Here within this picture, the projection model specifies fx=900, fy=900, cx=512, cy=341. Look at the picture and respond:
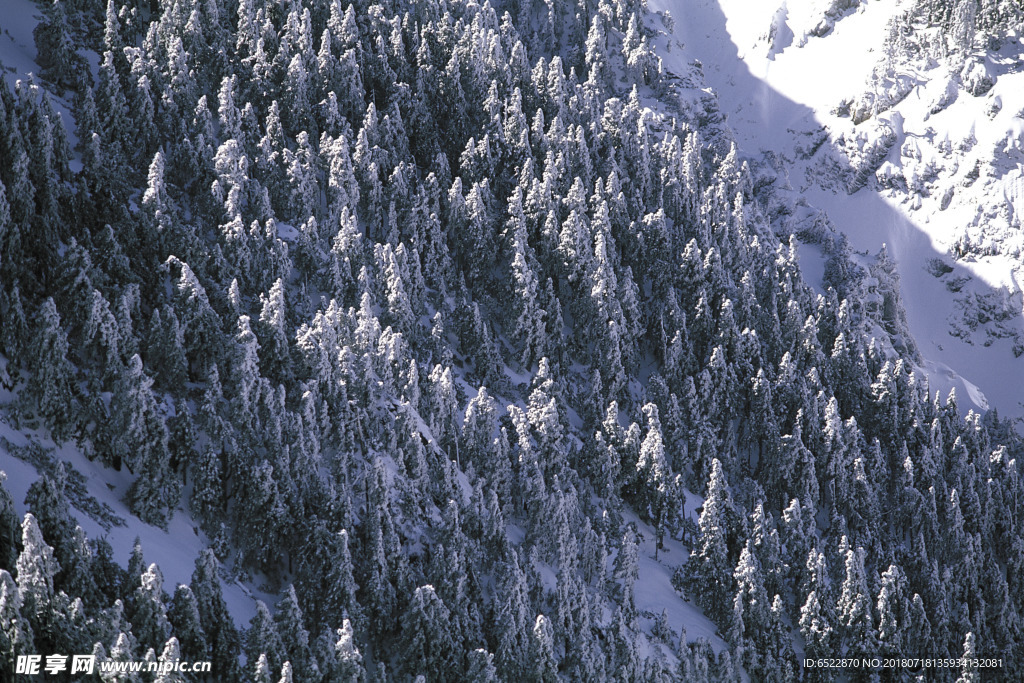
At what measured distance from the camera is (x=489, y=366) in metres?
72.7

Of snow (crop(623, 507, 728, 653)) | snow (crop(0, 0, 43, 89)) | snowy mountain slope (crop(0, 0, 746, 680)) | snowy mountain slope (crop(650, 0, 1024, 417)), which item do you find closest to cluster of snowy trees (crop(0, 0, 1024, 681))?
snowy mountain slope (crop(0, 0, 746, 680))

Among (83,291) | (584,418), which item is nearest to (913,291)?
(584,418)

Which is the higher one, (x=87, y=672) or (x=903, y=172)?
(x=903, y=172)

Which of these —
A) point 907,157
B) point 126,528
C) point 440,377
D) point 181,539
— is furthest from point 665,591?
point 907,157

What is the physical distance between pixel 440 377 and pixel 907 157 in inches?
3390

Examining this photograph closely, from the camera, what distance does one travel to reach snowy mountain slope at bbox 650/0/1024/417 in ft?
365

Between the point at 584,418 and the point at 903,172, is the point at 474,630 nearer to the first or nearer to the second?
the point at 584,418

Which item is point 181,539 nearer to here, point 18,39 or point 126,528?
point 126,528

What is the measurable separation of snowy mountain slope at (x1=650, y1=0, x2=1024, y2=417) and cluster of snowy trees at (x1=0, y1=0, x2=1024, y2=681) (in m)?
15.9

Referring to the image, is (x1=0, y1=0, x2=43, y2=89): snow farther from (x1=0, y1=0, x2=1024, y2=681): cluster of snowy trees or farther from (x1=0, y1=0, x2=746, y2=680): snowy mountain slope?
(x1=0, y1=0, x2=1024, y2=681): cluster of snowy trees

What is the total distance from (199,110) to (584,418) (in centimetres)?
4107

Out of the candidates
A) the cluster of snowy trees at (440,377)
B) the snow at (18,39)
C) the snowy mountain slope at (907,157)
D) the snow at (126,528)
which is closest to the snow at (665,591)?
the cluster of snowy trees at (440,377)

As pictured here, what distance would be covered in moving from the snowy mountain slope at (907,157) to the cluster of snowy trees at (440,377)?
15871 mm

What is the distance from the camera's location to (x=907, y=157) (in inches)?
4793
